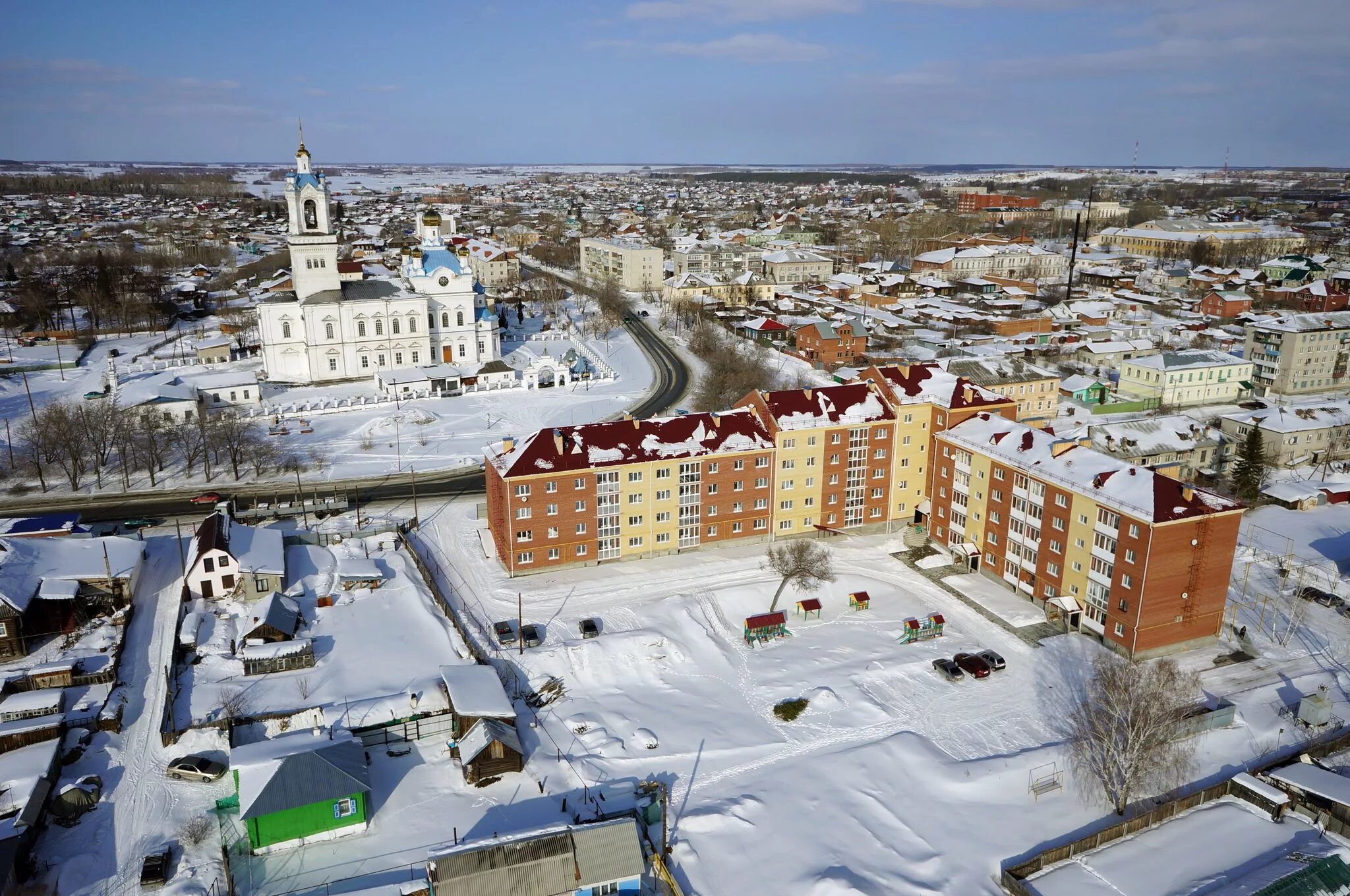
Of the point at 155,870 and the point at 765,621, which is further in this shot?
the point at 765,621

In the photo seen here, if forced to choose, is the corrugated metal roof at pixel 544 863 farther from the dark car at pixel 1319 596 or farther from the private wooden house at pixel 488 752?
the dark car at pixel 1319 596

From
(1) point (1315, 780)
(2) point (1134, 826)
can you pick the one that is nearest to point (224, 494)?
(2) point (1134, 826)

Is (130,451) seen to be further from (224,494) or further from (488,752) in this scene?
(488,752)

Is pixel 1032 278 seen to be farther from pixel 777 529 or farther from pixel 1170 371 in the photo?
pixel 777 529

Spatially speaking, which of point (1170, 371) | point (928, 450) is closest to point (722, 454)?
point (928, 450)

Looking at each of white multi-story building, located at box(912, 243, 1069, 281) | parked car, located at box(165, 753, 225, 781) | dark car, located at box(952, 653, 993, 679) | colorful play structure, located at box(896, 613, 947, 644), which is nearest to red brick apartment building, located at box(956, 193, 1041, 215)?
white multi-story building, located at box(912, 243, 1069, 281)

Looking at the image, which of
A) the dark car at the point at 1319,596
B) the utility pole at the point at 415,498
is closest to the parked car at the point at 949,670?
the dark car at the point at 1319,596
